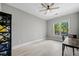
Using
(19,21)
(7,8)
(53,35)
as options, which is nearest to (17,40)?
(19,21)

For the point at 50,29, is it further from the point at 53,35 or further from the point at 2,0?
the point at 2,0

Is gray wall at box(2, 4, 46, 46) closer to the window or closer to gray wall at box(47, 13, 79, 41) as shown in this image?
gray wall at box(47, 13, 79, 41)

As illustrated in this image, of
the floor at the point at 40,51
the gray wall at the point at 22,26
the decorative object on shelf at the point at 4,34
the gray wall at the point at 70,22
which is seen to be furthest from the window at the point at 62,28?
the decorative object on shelf at the point at 4,34

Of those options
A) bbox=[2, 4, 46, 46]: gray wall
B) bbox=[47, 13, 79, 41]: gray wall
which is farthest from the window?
bbox=[2, 4, 46, 46]: gray wall

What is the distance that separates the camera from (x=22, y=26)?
507 centimetres

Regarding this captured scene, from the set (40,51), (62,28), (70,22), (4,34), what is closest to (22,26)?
(40,51)

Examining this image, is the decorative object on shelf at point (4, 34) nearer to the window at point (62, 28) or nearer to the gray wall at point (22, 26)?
the gray wall at point (22, 26)

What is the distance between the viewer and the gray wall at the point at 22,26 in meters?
4.30

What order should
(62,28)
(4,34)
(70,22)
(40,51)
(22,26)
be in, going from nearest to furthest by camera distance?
1. (4,34)
2. (40,51)
3. (22,26)
4. (70,22)
5. (62,28)

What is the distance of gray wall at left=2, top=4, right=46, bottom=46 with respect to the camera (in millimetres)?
4301

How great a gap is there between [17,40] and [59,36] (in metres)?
4.22

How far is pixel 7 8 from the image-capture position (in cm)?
397

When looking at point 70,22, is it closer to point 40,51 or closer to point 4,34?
point 40,51

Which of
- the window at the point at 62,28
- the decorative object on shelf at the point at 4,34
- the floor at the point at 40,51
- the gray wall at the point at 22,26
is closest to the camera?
the decorative object on shelf at the point at 4,34
